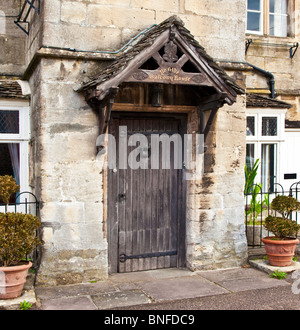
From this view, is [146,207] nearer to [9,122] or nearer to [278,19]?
[9,122]

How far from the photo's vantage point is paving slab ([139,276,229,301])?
5738 mm

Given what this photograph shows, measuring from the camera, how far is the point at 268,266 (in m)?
6.79

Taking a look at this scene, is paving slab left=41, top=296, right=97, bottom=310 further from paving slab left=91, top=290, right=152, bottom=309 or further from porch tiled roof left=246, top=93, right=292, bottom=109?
porch tiled roof left=246, top=93, right=292, bottom=109

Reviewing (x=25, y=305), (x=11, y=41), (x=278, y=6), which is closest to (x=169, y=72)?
(x=25, y=305)

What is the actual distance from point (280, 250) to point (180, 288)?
5.80 ft

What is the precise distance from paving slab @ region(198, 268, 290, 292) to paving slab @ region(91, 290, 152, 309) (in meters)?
1.23

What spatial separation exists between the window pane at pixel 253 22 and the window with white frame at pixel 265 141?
2.15 metres

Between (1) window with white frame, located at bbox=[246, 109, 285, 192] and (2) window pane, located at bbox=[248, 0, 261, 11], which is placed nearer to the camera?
(1) window with white frame, located at bbox=[246, 109, 285, 192]

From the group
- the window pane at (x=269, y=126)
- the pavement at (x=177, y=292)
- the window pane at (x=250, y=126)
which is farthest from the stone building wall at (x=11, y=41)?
the window pane at (x=269, y=126)

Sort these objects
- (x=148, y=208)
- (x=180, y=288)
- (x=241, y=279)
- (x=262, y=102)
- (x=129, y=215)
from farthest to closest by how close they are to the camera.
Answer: (x=262, y=102) < (x=148, y=208) < (x=129, y=215) < (x=241, y=279) < (x=180, y=288)

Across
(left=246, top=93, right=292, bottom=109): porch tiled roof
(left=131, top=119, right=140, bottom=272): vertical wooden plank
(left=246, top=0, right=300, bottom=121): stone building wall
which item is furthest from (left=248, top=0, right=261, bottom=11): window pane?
(left=131, top=119, right=140, bottom=272): vertical wooden plank

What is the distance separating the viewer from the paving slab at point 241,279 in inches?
A: 241

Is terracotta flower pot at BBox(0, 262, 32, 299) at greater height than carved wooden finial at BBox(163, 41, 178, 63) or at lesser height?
lesser

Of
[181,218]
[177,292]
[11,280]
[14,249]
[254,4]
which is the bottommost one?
[177,292]
